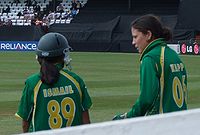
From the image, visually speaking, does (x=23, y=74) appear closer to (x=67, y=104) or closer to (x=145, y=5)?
(x=67, y=104)

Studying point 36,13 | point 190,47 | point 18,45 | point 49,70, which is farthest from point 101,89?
point 36,13

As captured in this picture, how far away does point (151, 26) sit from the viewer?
16.1ft

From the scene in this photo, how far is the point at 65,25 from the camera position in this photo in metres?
45.1

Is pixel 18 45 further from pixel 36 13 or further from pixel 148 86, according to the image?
pixel 148 86

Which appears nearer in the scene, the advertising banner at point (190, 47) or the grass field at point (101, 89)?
the grass field at point (101, 89)

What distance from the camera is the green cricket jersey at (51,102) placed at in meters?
4.77

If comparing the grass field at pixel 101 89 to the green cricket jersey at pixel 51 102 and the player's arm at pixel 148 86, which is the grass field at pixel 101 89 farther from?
the player's arm at pixel 148 86

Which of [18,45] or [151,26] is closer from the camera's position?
[151,26]

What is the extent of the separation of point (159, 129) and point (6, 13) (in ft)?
166

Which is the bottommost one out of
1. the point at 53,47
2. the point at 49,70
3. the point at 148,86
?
the point at 148,86

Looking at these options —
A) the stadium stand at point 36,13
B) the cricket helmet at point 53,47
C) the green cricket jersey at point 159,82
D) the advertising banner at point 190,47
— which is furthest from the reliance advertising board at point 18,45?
the cricket helmet at point 53,47

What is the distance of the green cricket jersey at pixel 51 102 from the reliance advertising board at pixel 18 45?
37854mm

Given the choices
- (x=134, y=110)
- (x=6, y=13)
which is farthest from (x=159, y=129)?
(x=6, y=13)

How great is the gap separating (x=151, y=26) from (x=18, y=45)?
→ 128ft
